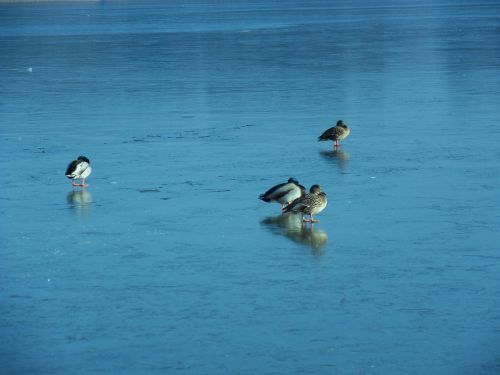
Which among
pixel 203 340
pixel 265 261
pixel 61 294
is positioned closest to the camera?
pixel 203 340

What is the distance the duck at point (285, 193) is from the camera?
13266 mm

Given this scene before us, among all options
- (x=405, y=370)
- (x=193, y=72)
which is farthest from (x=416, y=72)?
(x=405, y=370)

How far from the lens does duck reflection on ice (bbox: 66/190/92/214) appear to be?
45.1 ft

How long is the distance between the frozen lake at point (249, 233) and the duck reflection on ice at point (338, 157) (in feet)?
0.16

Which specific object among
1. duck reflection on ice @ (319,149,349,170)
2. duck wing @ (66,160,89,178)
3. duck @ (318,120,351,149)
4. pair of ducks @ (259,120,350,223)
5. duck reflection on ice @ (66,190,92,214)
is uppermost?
duck @ (318,120,351,149)

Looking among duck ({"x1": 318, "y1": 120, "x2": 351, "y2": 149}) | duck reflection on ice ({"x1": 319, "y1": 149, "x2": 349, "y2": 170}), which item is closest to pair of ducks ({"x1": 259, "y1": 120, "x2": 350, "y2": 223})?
duck reflection on ice ({"x1": 319, "y1": 149, "x2": 349, "y2": 170})

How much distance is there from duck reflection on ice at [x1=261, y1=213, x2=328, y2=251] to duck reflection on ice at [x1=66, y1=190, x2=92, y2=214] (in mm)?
2166

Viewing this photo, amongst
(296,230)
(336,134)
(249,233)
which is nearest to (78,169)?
(249,233)

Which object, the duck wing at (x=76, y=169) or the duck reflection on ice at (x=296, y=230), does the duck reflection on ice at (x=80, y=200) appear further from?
the duck reflection on ice at (x=296, y=230)

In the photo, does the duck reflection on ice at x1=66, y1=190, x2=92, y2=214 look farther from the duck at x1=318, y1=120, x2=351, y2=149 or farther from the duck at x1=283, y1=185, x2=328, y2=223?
the duck at x1=318, y1=120, x2=351, y2=149

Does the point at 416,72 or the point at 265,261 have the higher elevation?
the point at 416,72

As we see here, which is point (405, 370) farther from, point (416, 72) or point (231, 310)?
point (416, 72)

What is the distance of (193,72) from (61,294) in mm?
23191

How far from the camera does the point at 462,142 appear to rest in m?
18.0
